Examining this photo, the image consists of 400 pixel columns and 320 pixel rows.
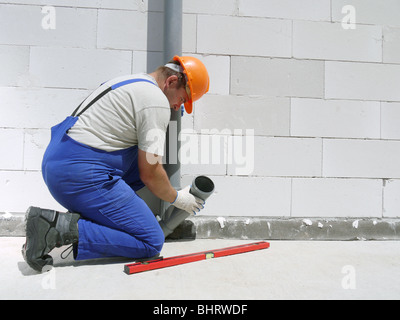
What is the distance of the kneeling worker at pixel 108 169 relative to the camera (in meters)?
1.86

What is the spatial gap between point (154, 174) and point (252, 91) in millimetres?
1061

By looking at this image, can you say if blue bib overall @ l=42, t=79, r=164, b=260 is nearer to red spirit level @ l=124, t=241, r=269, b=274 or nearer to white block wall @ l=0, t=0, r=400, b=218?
red spirit level @ l=124, t=241, r=269, b=274

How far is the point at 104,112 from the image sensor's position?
1.90 metres

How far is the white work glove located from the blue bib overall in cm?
20

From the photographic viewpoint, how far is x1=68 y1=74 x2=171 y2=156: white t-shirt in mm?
1878

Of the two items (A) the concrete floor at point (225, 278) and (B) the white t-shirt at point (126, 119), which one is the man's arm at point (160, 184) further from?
(A) the concrete floor at point (225, 278)

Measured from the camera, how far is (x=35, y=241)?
5.66 feet

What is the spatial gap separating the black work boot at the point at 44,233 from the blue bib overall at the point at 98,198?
0.19 ft

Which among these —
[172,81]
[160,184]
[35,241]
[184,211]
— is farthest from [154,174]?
[35,241]

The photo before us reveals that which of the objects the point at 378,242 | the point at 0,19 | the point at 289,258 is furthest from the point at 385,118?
the point at 0,19

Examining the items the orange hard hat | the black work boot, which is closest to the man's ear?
the orange hard hat
